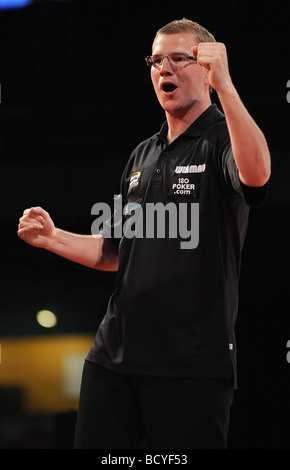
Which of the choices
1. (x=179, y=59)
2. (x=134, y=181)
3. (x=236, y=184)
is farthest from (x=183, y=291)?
(x=179, y=59)

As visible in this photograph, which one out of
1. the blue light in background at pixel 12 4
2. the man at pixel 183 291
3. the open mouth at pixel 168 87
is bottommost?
the man at pixel 183 291

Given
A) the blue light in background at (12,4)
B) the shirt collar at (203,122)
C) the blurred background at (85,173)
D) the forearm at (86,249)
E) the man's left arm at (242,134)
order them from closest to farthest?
1. the man's left arm at (242,134)
2. the shirt collar at (203,122)
3. the forearm at (86,249)
4. the blurred background at (85,173)
5. the blue light in background at (12,4)

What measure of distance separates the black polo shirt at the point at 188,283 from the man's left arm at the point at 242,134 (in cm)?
5

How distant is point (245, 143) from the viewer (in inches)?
51.3

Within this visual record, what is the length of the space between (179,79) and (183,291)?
0.53 metres

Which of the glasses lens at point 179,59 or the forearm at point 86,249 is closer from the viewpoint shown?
the glasses lens at point 179,59

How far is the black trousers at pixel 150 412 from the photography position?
4.60 feet

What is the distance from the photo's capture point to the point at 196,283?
144 cm

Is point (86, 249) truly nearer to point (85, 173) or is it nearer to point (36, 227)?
point (36, 227)

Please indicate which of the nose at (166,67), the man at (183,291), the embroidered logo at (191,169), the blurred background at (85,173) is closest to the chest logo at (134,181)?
the man at (183,291)

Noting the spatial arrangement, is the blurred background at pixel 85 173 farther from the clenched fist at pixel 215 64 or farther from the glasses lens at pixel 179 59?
the clenched fist at pixel 215 64

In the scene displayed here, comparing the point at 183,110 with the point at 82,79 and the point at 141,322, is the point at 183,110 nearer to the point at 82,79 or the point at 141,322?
the point at 141,322

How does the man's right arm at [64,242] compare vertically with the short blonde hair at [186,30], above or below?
below

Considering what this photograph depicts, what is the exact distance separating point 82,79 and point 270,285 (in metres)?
1.53
